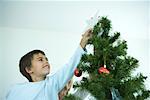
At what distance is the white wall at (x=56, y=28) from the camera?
1.72 metres

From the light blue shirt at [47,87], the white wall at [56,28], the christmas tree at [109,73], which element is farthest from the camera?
the white wall at [56,28]

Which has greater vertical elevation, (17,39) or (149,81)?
(17,39)

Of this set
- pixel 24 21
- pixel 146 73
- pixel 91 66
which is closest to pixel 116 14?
pixel 146 73

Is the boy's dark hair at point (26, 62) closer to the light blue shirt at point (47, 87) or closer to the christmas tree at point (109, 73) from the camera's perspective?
the light blue shirt at point (47, 87)

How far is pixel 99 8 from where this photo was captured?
179 centimetres

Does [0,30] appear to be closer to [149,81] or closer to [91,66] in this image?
[91,66]

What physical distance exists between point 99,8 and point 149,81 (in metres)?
0.54

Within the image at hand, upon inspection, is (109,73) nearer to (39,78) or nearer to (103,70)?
(103,70)

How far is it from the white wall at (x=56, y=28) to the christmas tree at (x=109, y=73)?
57cm

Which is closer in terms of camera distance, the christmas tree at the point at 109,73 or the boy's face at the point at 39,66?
the christmas tree at the point at 109,73

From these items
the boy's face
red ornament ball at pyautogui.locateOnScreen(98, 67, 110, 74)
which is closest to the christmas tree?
red ornament ball at pyautogui.locateOnScreen(98, 67, 110, 74)

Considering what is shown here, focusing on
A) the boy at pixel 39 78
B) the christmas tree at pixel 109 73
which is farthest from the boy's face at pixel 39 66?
the christmas tree at pixel 109 73

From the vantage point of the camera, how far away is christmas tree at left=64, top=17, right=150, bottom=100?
108 centimetres

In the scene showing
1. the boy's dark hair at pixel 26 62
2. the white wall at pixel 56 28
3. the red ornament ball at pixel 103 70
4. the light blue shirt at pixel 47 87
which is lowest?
the light blue shirt at pixel 47 87
